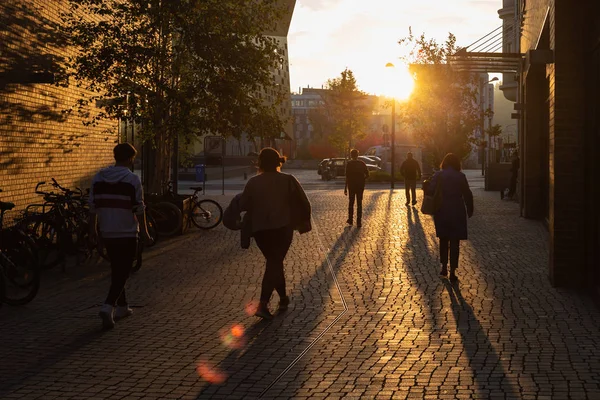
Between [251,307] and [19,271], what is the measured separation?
95.0 inches

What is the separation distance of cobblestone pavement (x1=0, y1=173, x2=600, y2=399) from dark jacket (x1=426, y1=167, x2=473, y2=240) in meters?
0.62

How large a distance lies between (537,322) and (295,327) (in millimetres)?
2196

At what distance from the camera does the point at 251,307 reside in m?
9.66

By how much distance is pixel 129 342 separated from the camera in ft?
25.7

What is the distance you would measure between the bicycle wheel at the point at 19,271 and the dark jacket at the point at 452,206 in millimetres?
4761

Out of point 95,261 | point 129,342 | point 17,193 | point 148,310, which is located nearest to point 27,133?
point 17,193

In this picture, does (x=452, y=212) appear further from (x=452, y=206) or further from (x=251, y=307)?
(x=251, y=307)

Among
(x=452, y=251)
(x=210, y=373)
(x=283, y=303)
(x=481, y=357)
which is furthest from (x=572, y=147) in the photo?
(x=210, y=373)

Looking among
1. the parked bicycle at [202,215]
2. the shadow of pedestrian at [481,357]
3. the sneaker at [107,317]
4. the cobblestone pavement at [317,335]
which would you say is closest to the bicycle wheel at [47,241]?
the cobblestone pavement at [317,335]

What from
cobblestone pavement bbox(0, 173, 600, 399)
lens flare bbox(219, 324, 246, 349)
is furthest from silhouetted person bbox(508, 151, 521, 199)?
lens flare bbox(219, 324, 246, 349)

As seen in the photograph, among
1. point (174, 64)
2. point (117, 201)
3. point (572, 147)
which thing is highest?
point (174, 64)

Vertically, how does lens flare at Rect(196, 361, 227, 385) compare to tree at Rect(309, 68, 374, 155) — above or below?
below

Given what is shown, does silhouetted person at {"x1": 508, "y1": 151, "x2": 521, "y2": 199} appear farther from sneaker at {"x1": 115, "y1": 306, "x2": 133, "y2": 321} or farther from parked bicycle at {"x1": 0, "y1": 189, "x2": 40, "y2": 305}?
sneaker at {"x1": 115, "y1": 306, "x2": 133, "y2": 321}

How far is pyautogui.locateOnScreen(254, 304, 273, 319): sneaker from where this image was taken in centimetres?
884
